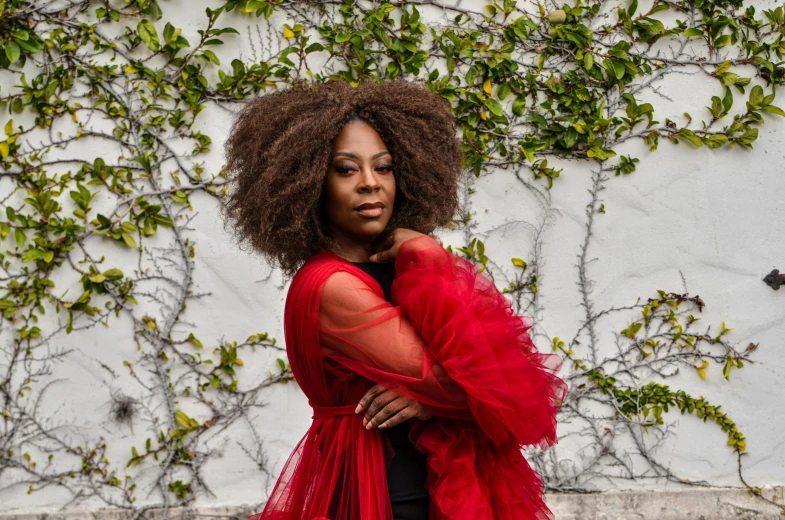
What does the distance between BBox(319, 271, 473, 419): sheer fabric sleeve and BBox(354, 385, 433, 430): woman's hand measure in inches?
0.9

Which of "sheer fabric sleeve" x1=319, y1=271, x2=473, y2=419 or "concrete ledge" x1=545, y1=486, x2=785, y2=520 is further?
"concrete ledge" x1=545, y1=486, x2=785, y2=520

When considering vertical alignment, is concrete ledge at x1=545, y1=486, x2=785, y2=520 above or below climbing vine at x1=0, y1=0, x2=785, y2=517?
below

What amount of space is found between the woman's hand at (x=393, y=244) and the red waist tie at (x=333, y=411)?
1.09ft

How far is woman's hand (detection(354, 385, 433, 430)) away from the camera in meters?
1.51

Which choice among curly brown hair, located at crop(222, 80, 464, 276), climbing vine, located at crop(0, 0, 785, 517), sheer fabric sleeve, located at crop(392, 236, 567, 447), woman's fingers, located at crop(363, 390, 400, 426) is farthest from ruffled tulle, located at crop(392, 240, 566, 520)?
climbing vine, located at crop(0, 0, 785, 517)

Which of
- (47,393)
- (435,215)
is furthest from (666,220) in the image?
(47,393)

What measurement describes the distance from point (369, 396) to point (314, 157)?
0.53m

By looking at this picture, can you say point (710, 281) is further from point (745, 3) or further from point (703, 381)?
point (745, 3)

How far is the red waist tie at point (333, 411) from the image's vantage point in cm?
161

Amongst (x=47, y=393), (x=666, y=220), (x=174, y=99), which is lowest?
(x=47, y=393)

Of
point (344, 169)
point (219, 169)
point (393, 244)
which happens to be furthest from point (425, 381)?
point (219, 169)

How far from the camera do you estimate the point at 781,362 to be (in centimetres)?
320

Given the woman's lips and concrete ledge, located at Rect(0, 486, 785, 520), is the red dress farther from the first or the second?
concrete ledge, located at Rect(0, 486, 785, 520)

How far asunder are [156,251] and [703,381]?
230cm
